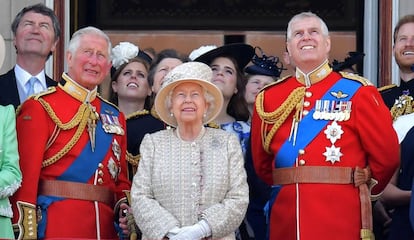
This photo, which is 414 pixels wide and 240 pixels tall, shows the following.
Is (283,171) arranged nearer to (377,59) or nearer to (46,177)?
(46,177)

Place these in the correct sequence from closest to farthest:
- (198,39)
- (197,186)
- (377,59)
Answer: (197,186)
(377,59)
(198,39)

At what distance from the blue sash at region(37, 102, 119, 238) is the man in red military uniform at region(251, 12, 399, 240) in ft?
2.84

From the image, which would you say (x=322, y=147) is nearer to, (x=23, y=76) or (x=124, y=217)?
(x=124, y=217)

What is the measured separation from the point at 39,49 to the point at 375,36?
8.48 ft

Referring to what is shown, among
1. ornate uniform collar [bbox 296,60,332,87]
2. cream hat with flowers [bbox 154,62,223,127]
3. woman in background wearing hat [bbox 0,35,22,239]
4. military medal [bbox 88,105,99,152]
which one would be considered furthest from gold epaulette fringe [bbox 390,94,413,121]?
woman in background wearing hat [bbox 0,35,22,239]

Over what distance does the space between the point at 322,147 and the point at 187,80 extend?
80cm

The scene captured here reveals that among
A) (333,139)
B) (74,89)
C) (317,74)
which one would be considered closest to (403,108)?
(317,74)

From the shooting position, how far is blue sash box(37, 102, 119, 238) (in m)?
7.46

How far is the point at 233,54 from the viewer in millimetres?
8727

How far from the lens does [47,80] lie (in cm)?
849

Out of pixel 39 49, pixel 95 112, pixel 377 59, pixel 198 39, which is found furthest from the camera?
pixel 198 39

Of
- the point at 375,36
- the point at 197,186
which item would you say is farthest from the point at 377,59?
the point at 197,186

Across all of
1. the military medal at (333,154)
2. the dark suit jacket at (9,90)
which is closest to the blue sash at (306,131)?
the military medal at (333,154)

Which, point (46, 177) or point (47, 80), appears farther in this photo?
point (47, 80)
